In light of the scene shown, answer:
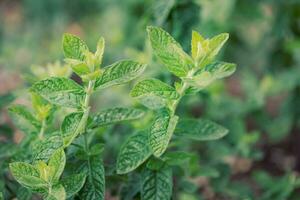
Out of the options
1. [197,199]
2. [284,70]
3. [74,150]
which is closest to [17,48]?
[284,70]

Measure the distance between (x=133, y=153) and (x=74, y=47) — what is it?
24 centimetres

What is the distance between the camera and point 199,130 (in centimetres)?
130

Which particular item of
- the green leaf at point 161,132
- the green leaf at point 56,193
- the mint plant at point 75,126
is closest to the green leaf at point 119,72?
the mint plant at point 75,126

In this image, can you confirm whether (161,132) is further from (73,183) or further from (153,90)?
(73,183)

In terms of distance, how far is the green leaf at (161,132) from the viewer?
43.8 inches

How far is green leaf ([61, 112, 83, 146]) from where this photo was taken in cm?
112

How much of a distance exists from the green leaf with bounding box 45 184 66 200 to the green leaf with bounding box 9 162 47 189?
0.02m

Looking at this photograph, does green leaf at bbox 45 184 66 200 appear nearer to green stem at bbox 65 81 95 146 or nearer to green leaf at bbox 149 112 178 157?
green stem at bbox 65 81 95 146

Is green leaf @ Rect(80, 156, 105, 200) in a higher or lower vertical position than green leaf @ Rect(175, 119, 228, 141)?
lower

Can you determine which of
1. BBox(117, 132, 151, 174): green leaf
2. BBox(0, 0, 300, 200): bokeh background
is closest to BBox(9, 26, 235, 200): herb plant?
BBox(117, 132, 151, 174): green leaf

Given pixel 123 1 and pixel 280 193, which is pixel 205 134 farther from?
pixel 123 1

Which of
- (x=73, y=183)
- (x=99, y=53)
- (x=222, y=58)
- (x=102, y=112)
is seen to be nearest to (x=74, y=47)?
(x=99, y=53)

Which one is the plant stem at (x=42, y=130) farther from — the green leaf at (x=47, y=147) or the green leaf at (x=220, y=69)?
the green leaf at (x=220, y=69)

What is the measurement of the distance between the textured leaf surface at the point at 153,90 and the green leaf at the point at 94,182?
17cm
